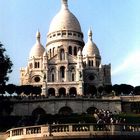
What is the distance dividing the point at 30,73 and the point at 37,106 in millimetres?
36809

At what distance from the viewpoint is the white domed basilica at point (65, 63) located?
12775 centimetres

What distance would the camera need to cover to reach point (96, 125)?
106 ft

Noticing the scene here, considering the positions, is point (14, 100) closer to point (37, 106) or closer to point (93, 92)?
point (37, 106)

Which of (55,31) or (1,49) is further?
(55,31)

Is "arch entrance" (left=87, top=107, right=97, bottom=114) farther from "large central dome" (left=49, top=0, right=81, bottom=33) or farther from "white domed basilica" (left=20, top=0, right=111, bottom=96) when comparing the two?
"large central dome" (left=49, top=0, right=81, bottom=33)

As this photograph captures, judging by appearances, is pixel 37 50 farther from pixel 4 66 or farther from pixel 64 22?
pixel 4 66

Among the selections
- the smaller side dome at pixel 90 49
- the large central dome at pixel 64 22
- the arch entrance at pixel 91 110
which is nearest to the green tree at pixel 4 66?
the arch entrance at pixel 91 110

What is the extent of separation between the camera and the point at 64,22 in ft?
486

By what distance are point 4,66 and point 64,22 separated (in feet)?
246

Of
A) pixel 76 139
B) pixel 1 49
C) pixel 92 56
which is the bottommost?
pixel 76 139

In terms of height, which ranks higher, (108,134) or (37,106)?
(37,106)

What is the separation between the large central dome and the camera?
5782 inches

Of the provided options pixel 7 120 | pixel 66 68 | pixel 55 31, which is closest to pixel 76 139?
pixel 7 120

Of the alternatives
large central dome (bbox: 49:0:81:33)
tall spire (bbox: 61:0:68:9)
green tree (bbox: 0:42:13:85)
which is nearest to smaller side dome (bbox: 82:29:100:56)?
large central dome (bbox: 49:0:81:33)
